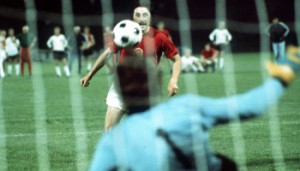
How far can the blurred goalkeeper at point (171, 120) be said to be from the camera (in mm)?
3055

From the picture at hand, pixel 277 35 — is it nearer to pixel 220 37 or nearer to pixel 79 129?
pixel 220 37

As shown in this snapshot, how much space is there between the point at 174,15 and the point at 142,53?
35415 millimetres

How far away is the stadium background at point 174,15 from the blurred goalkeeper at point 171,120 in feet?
102

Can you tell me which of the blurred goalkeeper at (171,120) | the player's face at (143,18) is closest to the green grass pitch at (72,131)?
the player's face at (143,18)

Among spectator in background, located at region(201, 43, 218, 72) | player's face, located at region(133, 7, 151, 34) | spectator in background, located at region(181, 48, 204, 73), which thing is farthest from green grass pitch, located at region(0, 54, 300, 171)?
spectator in background, located at region(201, 43, 218, 72)

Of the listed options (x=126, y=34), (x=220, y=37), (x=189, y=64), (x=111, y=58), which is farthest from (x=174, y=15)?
(x=126, y=34)

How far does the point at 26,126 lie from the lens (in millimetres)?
9930

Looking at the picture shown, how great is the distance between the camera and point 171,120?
321 cm

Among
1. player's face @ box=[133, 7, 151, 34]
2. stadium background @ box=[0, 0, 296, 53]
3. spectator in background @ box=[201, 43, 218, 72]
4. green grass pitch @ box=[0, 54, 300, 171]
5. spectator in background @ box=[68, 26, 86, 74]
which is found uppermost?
stadium background @ box=[0, 0, 296, 53]

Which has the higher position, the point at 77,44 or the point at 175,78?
the point at 77,44

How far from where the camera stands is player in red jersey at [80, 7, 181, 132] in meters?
6.54

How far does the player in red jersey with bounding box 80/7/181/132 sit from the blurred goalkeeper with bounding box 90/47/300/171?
2783 millimetres

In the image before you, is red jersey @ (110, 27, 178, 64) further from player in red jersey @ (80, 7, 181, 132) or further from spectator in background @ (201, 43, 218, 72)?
spectator in background @ (201, 43, 218, 72)

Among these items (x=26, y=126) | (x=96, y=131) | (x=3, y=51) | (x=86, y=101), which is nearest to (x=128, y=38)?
(x=96, y=131)
